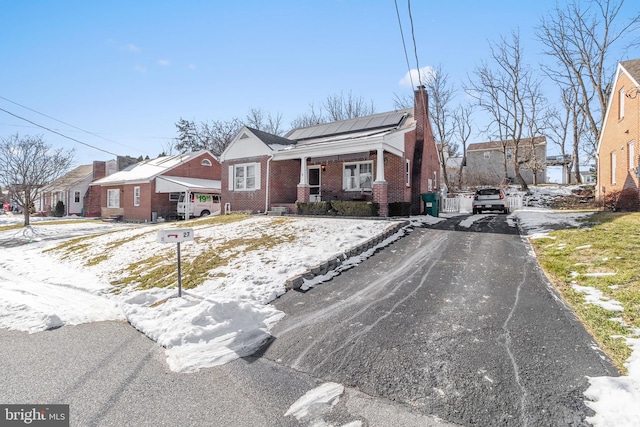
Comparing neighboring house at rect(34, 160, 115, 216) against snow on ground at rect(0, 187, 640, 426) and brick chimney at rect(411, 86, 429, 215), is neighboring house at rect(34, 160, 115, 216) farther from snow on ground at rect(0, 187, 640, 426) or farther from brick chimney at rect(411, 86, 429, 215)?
brick chimney at rect(411, 86, 429, 215)

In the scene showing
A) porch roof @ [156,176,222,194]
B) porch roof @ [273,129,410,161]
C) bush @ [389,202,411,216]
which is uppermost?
porch roof @ [273,129,410,161]

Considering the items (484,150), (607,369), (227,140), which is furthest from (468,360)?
(484,150)

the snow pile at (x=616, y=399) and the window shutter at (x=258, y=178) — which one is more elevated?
the window shutter at (x=258, y=178)

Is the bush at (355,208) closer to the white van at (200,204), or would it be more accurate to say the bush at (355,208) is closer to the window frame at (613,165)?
the white van at (200,204)

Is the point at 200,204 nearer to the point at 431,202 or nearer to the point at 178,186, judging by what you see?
the point at 178,186

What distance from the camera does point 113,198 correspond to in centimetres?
2886

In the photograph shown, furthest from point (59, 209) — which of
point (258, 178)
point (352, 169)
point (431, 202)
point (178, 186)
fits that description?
point (431, 202)

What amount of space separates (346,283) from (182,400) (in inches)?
140

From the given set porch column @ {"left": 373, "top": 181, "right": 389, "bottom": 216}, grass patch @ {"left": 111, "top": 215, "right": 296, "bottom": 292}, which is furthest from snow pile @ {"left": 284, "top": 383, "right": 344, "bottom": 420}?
porch column @ {"left": 373, "top": 181, "right": 389, "bottom": 216}

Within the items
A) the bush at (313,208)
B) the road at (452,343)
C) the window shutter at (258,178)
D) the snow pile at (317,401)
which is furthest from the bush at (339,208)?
the snow pile at (317,401)

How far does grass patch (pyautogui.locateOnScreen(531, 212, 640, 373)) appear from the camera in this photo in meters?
3.64

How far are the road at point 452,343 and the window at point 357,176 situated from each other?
967 cm

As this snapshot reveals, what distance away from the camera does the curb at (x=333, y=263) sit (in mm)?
5829

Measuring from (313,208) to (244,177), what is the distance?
235 inches
